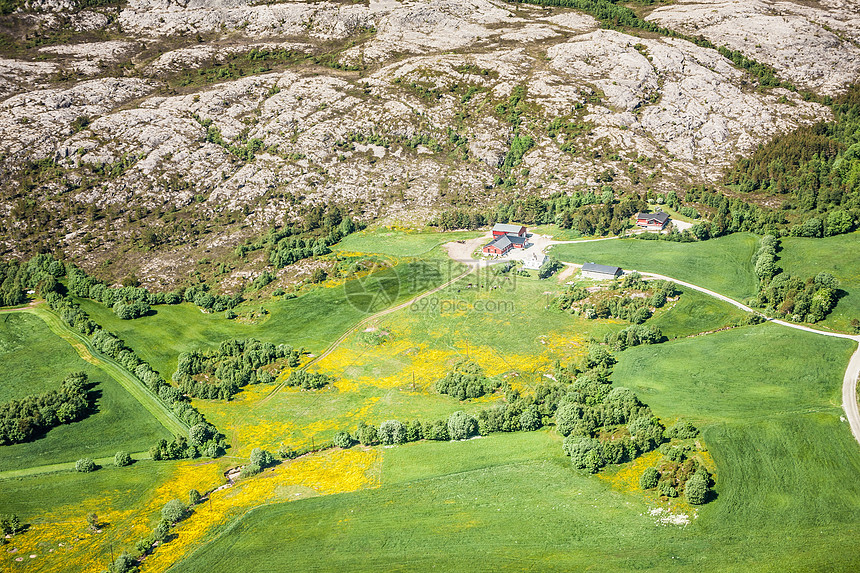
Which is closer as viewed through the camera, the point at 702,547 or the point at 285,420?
the point at 702,547

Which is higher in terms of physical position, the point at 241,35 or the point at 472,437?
the point at 241,35

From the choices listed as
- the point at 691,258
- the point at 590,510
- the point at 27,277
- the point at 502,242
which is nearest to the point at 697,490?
the point at 590,510

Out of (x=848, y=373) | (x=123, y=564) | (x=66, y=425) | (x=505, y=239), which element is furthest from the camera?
(x=505, y=239)

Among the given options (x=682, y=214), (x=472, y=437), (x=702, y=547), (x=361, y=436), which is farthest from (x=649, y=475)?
(x=682, y=214)

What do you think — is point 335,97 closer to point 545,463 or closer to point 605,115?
point 605,115

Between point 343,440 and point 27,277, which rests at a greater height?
point 27,277

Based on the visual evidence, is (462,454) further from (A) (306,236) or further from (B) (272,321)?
(A) (306,236)
